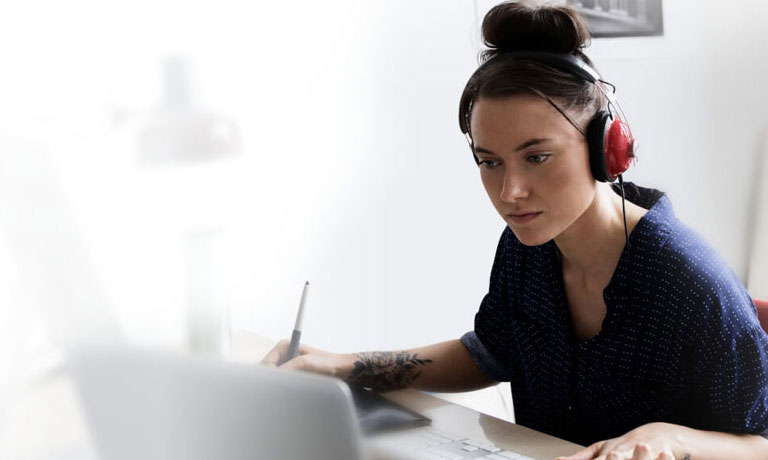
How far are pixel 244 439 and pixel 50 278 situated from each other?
11 cm

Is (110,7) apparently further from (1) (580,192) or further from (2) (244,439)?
(1) (580,192)

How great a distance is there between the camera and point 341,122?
1581 millimetres

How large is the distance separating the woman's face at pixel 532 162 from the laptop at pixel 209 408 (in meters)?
0.67

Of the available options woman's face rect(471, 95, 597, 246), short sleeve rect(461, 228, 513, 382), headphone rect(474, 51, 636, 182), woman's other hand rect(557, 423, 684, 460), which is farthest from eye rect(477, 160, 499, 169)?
woman's other hand rect(557, 423, 684, 460)

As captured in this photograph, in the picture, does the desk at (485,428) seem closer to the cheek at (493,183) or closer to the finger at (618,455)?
the finger at (618,455)

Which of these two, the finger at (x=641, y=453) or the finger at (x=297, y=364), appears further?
the finger at (x=297, y=364)

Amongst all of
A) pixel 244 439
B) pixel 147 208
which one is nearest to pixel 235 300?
pixel 147 208

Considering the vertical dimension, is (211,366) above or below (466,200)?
above

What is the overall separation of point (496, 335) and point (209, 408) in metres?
0.94

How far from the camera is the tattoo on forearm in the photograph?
3.88ft

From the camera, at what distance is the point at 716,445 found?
96 cm

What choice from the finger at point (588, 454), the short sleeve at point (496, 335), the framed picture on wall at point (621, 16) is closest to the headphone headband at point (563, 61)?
the short sleeve at point (496, 335)

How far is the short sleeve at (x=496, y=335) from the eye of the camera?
1288 mm

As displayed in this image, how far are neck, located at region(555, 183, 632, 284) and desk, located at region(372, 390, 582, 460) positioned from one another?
23cm
